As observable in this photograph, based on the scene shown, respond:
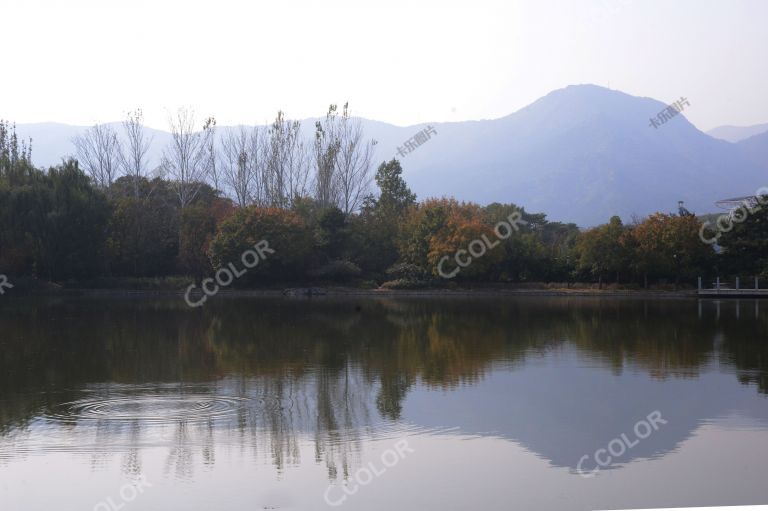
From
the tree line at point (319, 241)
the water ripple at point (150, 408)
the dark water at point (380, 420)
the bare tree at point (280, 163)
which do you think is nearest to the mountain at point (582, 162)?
the bare tree at point (280, 163)

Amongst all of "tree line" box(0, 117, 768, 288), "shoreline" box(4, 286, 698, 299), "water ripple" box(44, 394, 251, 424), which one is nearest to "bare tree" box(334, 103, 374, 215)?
"tree line" box(0, 117, 768, 288)

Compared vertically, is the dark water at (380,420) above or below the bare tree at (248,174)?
below

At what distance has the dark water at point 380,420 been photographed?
23.8 feet

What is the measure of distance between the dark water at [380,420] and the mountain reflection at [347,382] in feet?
0.15

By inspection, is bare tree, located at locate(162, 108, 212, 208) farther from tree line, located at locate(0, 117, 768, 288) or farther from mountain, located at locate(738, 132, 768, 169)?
mountain, located at locate(738, 132, 768, 169)

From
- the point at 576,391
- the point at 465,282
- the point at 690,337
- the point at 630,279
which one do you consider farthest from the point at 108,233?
the point at 576,391

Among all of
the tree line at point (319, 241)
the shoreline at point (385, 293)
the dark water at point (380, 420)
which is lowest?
the dark water at point (380, 420)

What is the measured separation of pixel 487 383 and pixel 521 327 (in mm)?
9544

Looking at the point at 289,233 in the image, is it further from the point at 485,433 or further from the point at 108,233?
the point at 485,433

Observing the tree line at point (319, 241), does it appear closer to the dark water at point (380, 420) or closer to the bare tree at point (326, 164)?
the bare tree at point (326, 164)

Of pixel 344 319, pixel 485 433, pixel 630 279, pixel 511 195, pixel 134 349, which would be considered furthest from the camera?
pixel 511 195

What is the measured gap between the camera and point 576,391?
39.5 ft

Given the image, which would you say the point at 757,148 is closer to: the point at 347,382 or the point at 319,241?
the point at 319,241

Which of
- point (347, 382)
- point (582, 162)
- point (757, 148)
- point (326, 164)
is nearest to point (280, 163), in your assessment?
point (326, 164)
